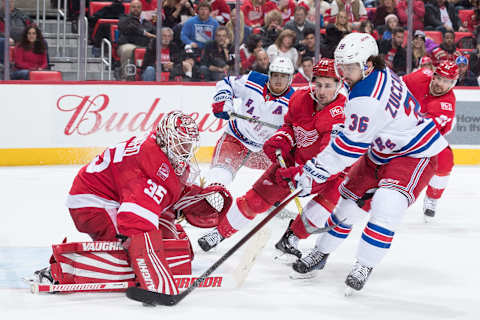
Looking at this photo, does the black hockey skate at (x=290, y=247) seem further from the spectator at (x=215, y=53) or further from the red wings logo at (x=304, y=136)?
the spectator at (x=215, y=53)

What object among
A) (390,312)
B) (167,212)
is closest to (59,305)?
(167,212)

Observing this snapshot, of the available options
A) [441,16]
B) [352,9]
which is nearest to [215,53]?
[352,9]

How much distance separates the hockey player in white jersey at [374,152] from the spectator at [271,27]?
479cm

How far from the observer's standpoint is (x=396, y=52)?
27.8 ft

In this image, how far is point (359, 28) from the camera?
845 centimetres

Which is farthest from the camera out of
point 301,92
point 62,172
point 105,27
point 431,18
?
point 431,18

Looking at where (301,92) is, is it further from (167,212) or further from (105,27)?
(105,27)

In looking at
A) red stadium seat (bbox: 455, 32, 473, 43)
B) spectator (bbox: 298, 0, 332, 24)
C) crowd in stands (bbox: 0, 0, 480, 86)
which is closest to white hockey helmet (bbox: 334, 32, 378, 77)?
crowd in stands (bbox: 0, 0, 480, 86)

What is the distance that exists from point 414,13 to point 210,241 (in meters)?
5.17

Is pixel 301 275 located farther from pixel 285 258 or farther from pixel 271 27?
pixel 271 27

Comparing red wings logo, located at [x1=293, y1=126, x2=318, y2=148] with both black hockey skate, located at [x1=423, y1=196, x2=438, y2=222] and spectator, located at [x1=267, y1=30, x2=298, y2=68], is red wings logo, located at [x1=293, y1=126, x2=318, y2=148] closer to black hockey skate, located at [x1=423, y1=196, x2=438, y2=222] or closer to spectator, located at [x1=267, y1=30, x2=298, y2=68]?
black hockey skate, located at [x1=423, y1=196, x2=438, y2=222]

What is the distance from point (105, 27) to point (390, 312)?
545cm

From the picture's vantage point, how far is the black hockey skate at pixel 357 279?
344 cm

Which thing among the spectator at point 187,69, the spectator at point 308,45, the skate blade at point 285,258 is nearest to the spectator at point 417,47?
the spectator at point 308,45
